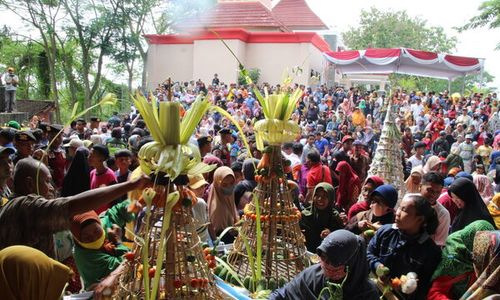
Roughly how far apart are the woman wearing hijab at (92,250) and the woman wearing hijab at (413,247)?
5.26 feet

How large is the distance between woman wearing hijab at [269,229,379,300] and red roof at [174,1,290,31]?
2170 cm

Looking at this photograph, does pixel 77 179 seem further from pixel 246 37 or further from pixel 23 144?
pixel 246 37

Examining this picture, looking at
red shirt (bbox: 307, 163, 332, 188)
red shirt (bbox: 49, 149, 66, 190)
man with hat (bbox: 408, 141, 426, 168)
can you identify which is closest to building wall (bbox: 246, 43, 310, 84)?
man with hat (bbox: 408, 141, 426, 168)

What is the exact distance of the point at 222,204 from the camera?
13.4 feet

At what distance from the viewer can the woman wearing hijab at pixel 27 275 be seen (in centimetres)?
172

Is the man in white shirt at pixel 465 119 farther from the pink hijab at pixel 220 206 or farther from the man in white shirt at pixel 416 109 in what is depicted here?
the pink hijab at pixel 220 206

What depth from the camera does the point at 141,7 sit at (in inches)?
811

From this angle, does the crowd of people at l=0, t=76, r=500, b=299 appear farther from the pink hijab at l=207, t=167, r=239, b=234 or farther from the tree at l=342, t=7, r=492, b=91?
the tree at l=342, t=7, r=492, b=91

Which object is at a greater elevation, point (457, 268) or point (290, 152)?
point (290, 152)

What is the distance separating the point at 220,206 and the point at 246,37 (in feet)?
60.9

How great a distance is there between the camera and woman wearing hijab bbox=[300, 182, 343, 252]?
153 inches

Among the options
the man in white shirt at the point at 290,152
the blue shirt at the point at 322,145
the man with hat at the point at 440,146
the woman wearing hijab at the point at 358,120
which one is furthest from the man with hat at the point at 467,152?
the man in white shirt at the point at 290,152

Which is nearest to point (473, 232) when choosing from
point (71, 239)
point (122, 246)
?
point (122, 246)

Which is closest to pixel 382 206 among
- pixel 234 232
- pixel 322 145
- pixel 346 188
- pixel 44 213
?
pixel 234 232
